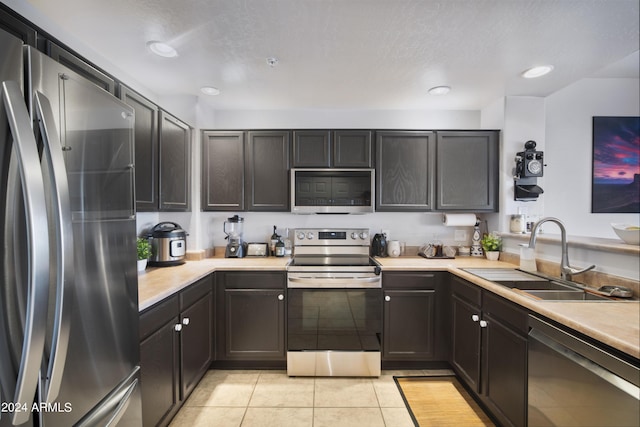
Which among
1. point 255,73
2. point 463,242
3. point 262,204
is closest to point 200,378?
point 262,204

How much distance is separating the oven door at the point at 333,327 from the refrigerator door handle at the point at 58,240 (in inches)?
66.2

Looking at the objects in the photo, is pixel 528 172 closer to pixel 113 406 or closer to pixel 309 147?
pixel 309 147

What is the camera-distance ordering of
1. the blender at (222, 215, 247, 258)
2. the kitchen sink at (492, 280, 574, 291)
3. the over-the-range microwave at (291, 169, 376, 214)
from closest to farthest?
the kitchen sink at (492, 280, 574, 291) → the over-the-range microwave at (291, 169, 376, 214) → the blender at (222, 215, 247, 258)

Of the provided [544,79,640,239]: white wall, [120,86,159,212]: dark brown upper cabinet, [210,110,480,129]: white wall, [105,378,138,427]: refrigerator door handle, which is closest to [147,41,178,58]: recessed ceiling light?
[120,86,159,212]: dark brown upper cabinet

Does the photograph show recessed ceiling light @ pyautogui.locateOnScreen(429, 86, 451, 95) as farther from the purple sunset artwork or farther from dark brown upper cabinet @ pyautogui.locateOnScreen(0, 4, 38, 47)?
dark brown upper cabinet @ pyautogui.locateOnScreen(0, 4, 38, 47)

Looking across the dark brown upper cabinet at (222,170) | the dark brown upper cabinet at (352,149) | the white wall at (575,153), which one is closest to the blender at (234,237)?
the dark brown upper cabinet at (222,170)

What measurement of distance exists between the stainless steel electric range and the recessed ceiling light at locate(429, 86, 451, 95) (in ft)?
5.51

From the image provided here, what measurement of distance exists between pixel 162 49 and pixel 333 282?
6.94 feet

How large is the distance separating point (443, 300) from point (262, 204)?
191 cm

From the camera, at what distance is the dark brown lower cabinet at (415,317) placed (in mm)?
2443

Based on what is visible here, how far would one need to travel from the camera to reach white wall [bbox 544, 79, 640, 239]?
2.82m

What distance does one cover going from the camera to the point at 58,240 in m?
0.79

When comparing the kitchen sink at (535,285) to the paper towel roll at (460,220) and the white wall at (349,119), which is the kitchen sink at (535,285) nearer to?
the paper towel roll at (460,220)

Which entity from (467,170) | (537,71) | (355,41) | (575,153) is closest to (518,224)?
(467,170)
